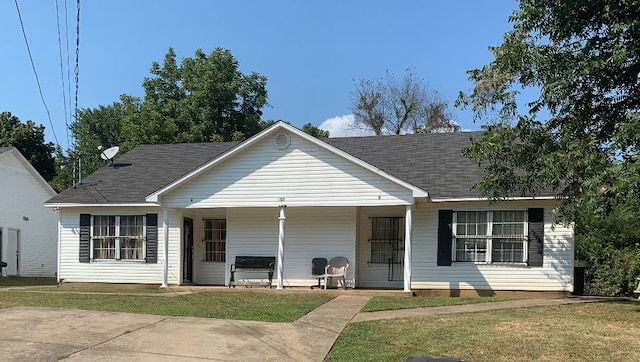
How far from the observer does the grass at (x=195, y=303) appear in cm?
1056

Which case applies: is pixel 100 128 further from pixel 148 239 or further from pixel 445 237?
pixel 445 237

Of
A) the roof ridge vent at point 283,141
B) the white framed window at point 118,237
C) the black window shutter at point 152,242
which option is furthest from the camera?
the white framed window at point 118,237

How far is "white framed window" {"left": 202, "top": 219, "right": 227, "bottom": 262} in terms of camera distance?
17.6 meters

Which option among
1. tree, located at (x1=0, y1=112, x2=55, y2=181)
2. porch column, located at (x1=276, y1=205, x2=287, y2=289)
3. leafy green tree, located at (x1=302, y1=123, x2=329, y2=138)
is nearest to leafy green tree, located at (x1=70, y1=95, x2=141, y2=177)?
tree, located at (x1=0, y1=112, x2=55, y2=181)

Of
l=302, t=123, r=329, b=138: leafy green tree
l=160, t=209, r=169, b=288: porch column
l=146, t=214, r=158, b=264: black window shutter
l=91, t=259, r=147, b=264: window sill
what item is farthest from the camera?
l=302, t=123, r=329, b=138: leafy green tree

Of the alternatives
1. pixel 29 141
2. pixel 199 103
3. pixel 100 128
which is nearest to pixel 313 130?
pixel 199 103

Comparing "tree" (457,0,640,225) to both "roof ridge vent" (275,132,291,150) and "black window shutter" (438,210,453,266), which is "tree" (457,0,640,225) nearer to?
"black window shutter" (438,210,453,266)

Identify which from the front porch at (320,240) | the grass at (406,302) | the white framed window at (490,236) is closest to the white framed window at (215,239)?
the front porch at (320,240)

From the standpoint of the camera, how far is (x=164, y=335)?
860 centimetres

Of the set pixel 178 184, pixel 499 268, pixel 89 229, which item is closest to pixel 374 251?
pixel 499 268

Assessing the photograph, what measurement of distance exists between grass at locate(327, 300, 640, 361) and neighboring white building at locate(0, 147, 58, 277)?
20557mm

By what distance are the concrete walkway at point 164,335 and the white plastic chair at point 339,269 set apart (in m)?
4.10

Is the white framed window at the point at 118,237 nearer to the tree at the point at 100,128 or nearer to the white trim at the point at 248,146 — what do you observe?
the white trim at the point at 248,146

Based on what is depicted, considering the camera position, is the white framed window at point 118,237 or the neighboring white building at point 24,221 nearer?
the white framed window at point 118,237
